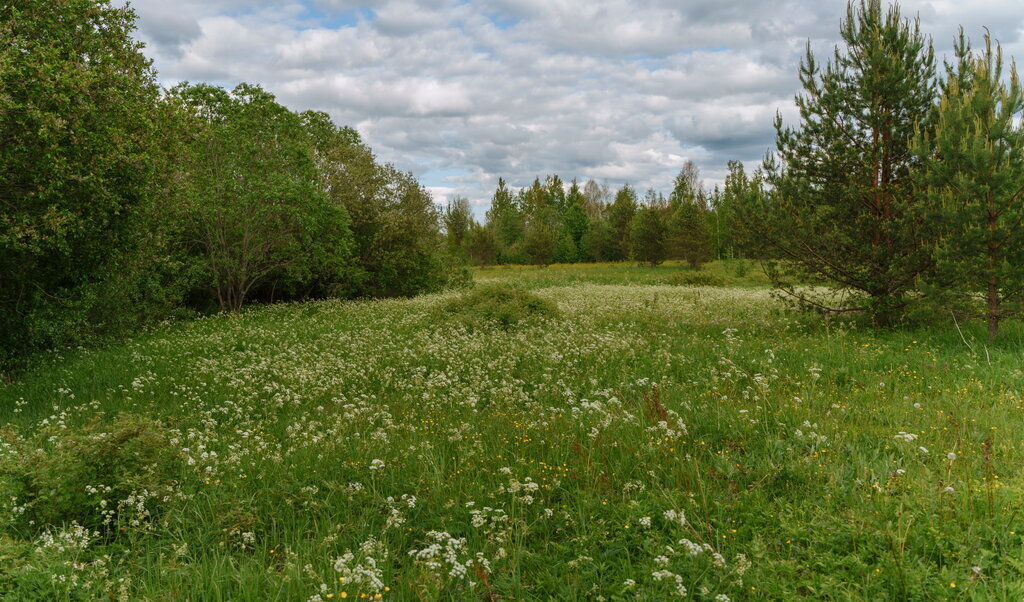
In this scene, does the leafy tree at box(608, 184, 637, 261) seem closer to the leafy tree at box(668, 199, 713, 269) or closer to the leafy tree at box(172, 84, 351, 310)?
the leafy tree at box(668, 199, 713, 269)

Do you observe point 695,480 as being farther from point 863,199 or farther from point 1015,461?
point 863,199

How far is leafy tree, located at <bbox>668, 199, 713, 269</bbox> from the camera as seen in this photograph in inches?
1960

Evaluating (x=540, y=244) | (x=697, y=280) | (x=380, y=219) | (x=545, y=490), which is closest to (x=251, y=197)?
(x=380, y=219)

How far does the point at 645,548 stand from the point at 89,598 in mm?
3863

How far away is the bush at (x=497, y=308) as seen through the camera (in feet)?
51.0

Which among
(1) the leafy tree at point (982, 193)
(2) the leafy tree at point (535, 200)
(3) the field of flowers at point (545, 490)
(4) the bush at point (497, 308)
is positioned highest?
(2) the leafy tree at point (535, 200)

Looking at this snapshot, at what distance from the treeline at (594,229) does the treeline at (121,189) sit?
11.9 meters

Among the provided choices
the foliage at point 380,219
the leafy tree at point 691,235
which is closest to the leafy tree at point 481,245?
the leafy tree at point 691,235

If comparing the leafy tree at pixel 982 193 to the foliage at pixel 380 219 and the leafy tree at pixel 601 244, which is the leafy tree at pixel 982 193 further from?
the leafy tree at pixel 601 244

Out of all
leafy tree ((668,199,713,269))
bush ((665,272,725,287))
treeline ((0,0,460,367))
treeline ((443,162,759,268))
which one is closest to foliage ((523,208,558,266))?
treeline ((443,162,759,268))

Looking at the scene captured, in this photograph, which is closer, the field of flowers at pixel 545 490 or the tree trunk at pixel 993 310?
the field of flowers at pixel 545 490

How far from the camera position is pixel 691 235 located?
49.7m

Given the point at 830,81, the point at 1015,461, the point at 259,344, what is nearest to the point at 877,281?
the point at 830,81

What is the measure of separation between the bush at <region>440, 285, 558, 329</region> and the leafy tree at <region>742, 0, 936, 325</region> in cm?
648
